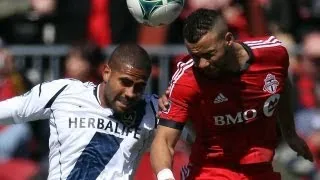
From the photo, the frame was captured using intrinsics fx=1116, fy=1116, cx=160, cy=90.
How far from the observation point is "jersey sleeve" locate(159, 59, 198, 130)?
696 cm

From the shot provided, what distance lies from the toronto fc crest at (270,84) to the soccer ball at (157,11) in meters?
0.84

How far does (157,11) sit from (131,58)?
2.24 ft

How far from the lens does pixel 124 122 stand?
7.20 m

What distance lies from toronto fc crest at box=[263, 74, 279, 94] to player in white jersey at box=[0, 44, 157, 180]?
74cm

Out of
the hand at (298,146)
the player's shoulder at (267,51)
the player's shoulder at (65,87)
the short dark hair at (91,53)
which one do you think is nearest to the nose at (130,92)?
the player's shoulder at (65,87)

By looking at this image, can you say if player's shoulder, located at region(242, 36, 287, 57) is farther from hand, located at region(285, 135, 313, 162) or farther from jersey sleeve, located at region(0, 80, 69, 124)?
jersey sleeve, located at region(0, 80, 69, 124)

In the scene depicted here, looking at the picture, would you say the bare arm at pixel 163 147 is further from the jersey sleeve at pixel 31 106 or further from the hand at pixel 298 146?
the hand at pixel 298 146

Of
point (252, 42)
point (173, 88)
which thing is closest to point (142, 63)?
point (173, 88)

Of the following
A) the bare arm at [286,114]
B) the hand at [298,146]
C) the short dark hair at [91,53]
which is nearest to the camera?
the bare arm at [286,114]

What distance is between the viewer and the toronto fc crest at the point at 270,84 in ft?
23.8

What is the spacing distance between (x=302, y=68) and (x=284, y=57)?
10.5ft

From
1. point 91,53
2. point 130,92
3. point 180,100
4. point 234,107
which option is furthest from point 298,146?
point 91,53

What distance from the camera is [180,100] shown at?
22.9 feet

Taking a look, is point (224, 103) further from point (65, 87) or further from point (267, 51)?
point (65, 87)
